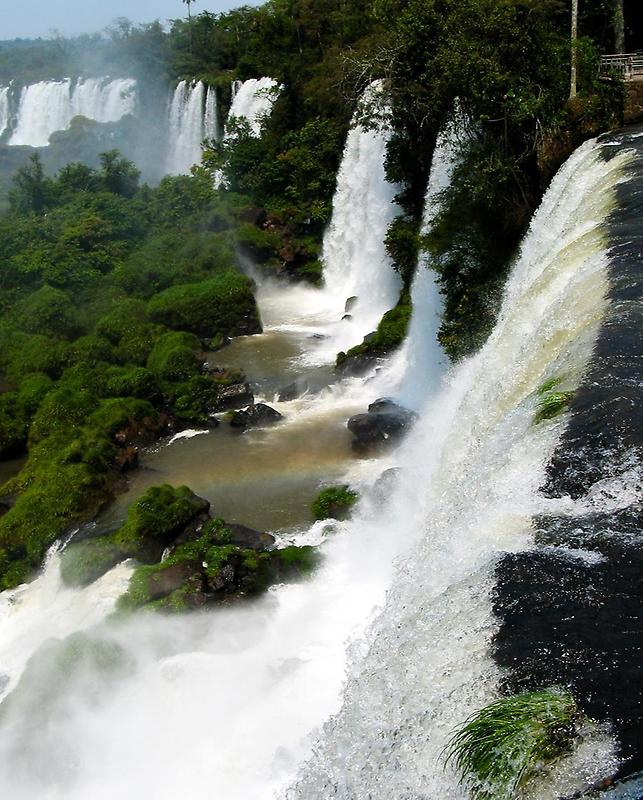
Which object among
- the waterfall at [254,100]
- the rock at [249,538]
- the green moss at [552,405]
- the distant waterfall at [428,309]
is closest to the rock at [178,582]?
the rock at [249,538]

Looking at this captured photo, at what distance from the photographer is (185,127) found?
38875mm

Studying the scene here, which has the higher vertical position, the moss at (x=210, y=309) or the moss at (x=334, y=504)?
the moss at (x=210, y=309)

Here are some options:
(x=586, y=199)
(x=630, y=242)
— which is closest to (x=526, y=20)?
A: (x=586, y=199)

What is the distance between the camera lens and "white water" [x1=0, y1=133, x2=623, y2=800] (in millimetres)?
4598

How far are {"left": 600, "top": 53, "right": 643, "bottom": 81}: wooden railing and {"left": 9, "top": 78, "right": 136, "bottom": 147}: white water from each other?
122ft

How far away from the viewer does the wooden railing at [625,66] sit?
15406 millimetres

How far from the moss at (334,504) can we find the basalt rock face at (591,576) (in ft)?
18.4

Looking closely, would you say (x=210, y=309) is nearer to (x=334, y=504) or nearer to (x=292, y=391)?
(x=292, y=391)

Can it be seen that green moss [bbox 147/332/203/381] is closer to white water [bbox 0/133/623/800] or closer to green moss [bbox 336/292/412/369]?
green moss [bbox 336/292/412/369]

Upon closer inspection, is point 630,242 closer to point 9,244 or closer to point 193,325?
point 193,325

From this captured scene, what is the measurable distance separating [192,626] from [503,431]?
16.2 ft

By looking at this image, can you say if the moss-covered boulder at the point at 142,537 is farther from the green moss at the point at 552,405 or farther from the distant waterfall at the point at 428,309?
the green moss at the point at 552,405

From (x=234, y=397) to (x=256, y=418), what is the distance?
1427 millimetres

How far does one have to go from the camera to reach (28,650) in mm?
10039
